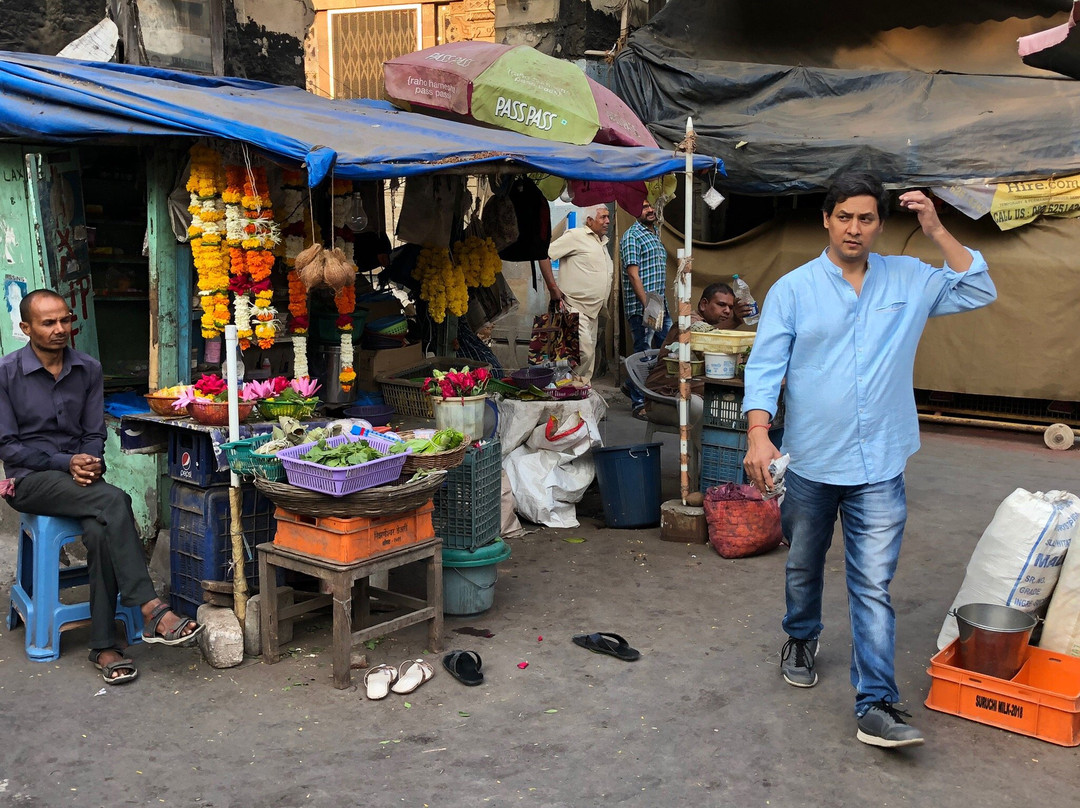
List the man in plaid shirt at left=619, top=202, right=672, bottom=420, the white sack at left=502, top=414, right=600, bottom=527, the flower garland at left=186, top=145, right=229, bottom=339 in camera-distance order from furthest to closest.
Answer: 1. the man in plaid shirt at left=619, top=202, right=672, bottom=420
2. the white sack at left=502, top=414, right=600, bottom=527
3. the flower garland at left=186, top=145, right=229, bottom=339

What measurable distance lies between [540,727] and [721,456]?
10.00 ft

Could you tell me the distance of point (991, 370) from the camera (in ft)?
32.0

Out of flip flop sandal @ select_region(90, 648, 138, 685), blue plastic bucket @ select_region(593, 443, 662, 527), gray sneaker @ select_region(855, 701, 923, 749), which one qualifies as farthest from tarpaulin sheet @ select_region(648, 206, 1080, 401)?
flip flop sandal @ select_region(90, 648, 138, 685)

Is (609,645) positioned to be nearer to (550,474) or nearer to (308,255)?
(550,474)

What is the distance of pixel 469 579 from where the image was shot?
5379 mm

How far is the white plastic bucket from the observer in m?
6.80

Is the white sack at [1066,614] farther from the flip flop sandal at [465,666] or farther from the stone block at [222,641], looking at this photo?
the stone block at [222,641]

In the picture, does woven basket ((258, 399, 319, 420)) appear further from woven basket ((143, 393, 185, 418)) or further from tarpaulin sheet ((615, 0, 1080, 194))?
tarpaulin sheet ((615, 0, 1080, 194))

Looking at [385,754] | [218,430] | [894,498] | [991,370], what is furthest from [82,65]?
[991,370]

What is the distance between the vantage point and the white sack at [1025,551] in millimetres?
4398

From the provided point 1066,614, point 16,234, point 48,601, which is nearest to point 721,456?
point 1066,614

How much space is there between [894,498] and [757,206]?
7.92 m

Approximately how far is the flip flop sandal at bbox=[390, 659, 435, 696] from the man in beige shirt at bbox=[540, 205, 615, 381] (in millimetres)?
5746

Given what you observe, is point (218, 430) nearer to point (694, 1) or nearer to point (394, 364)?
point (394, 364)
